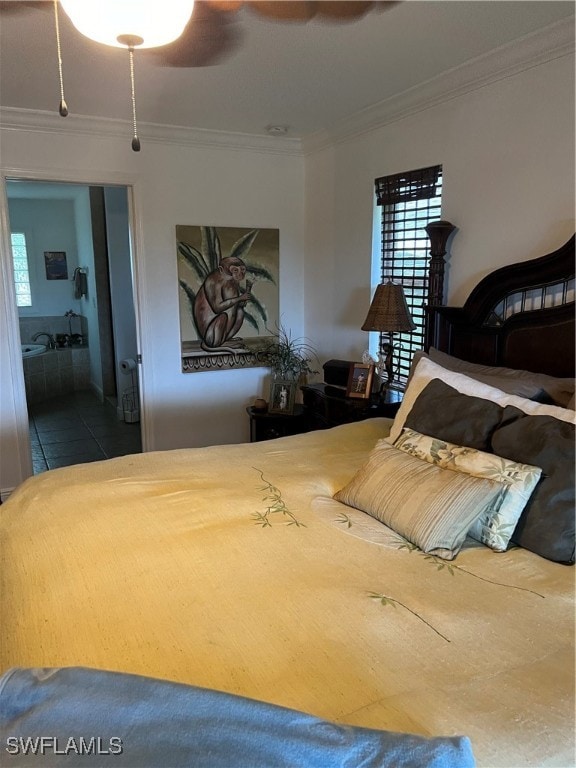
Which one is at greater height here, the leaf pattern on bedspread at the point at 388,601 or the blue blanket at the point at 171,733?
the blue blanket at the point at 171,733

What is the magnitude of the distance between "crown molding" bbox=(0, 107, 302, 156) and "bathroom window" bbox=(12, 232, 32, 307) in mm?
4404

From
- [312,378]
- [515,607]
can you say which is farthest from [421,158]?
[515,607]

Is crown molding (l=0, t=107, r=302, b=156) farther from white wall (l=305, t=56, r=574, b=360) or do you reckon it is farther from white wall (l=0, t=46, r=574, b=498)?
white wall (l=305, t=56, r=574, b=360)

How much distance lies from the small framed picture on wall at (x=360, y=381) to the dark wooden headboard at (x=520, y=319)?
48 cm

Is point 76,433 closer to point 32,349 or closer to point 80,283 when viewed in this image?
point 32,349

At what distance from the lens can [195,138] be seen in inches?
145

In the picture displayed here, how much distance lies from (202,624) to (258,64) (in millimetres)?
2324

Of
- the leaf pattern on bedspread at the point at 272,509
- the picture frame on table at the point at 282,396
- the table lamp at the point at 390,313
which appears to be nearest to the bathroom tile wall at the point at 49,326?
the picture frame on table at the point at 282,396

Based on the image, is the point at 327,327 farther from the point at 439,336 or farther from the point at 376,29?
the point at 376,29

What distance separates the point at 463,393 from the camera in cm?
201

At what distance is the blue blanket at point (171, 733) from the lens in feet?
2.61

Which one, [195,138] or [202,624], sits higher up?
[195,138]

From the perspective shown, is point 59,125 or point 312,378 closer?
point 59,125

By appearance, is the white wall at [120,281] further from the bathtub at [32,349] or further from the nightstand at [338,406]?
the nightstand at [338,406]
